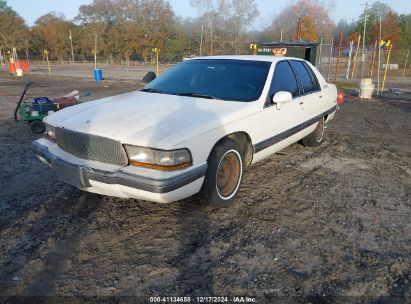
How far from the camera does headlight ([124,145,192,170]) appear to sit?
3.05 meters

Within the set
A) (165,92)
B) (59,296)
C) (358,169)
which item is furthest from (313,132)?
(59,296)

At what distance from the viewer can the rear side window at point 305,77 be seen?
5.20 m

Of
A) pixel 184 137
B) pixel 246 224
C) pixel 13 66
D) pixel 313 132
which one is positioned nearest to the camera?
pixel 184 137

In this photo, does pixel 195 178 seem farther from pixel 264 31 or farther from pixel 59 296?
pixel 264 31

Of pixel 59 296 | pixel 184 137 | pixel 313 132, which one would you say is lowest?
pixel 59 296

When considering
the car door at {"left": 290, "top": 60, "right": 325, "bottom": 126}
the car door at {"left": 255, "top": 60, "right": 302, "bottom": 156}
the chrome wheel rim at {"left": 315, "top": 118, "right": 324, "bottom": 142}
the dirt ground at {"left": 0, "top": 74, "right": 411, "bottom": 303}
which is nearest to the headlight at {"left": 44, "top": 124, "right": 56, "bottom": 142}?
the dirt ground at {"left": 0, "top": 74, "right": 411, "bottom": 303}

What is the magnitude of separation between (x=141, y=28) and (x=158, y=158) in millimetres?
Result: 68027

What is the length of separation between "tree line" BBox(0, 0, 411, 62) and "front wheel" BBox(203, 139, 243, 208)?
56325 mm

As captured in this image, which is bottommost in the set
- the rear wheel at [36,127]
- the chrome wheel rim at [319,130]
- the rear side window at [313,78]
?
the rear wheel at [36,127]

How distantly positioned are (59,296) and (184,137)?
1.54 meters

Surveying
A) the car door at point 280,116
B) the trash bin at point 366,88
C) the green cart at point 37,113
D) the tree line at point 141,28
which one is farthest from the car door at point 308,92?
the tree line at point 141,28

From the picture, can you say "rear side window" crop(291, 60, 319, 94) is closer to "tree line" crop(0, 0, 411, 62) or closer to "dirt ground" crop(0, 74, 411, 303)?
"dirt ground" crop(0, 74, 411, 303)

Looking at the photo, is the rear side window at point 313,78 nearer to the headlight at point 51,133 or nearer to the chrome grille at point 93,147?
A: the chrome grille at point 93,147

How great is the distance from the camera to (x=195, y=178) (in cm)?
326
